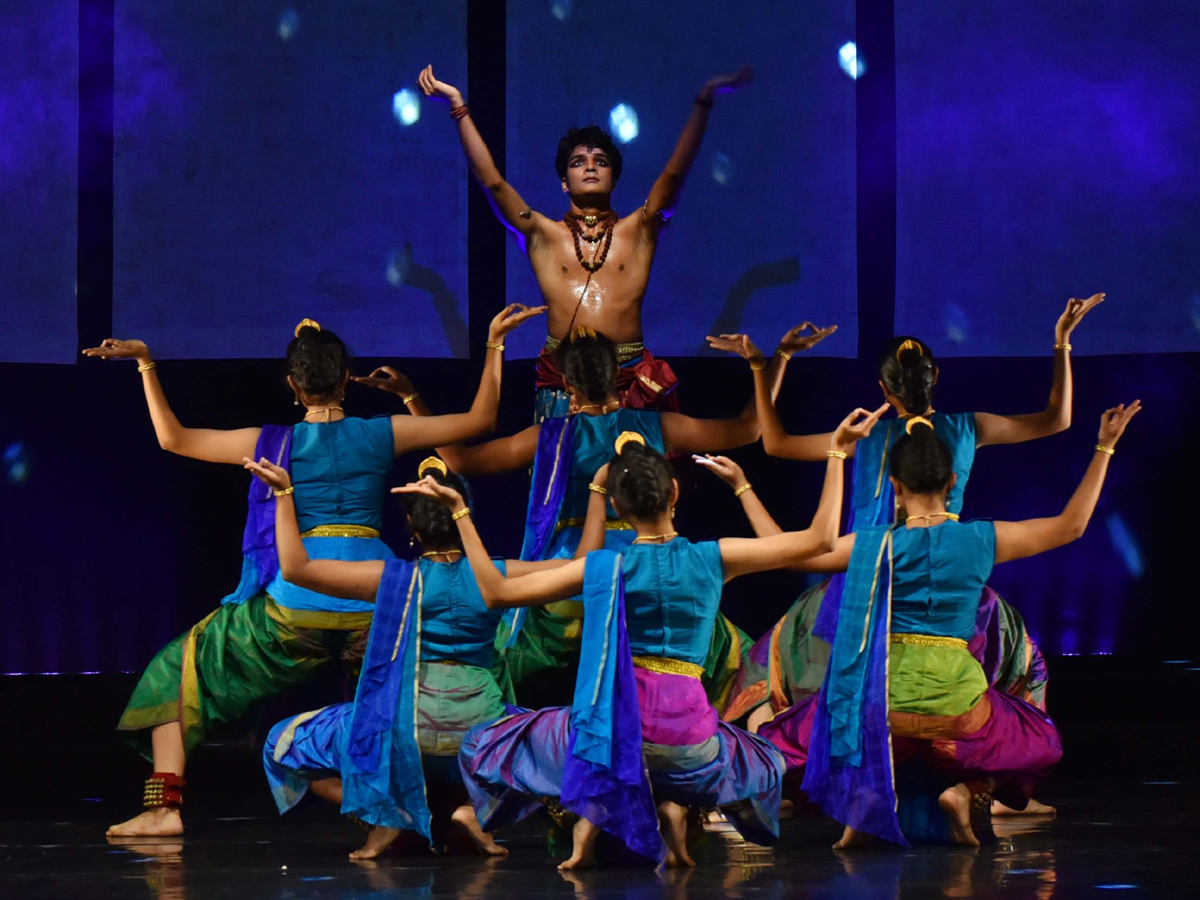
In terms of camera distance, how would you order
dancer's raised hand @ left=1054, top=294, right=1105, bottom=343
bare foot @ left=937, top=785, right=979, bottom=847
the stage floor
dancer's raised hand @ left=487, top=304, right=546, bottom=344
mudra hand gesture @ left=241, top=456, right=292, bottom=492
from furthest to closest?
1. dancer's raised hand @ left=1054, top=294, right=1105, bottom=343
2. dancer's raised hand @ left=487, top=304, right=546, bottom=344
3. bare foot @ left=937, top=785, right=979, bottom=847
4. mudra hand gesture @ left=241, top=456, right=292, bottom=492
5. the stage floor

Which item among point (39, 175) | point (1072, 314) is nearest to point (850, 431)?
point (1072, 314)

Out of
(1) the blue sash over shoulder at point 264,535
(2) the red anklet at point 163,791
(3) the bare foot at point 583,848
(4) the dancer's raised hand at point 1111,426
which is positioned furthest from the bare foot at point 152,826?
Answer: (4) the dancer's raised hand at point 1111,426

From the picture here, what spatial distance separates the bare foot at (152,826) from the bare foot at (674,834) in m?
1.25

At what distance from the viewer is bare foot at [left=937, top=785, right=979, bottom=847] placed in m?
3.77

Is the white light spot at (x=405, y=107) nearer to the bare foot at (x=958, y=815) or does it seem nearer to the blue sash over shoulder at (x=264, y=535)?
the blue sash over shoulder at (x=264, y=535)

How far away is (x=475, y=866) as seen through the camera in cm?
357

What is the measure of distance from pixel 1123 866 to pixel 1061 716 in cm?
222

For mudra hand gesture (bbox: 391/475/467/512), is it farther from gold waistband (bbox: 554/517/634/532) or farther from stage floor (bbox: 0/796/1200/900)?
gold waistband (bbox: 554/517/634/532)

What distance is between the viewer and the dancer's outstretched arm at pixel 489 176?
5.13 m

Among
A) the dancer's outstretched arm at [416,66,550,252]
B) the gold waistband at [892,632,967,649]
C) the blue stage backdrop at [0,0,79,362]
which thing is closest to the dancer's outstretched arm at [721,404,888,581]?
the gold waistband at [892,632,967,649]

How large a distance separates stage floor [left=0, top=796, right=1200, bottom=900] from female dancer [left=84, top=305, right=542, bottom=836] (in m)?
0.27

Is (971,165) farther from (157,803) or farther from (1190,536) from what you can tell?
(157,803)

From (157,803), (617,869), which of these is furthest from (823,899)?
(157,803)

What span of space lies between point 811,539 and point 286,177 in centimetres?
289
